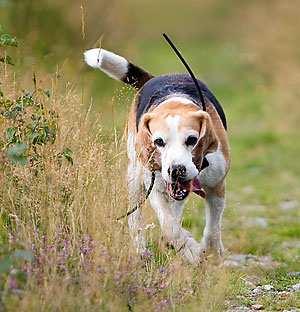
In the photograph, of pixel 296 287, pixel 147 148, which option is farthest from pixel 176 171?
pixel 296 287

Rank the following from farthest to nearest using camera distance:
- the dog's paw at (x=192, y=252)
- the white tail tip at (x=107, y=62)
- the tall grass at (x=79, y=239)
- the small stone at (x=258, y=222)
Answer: the small stone at (x=258, y=222)
the white tail tip at (x=107, y=62)
the dog's paw at (x=192, y=252)
the tall grass at (x=79, y=239)

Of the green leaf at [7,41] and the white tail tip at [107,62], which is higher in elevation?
the white tail tip at [107,62]

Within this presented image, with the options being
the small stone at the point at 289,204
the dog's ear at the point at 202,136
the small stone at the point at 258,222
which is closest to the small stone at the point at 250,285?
the dog's ear at the point at 202,136

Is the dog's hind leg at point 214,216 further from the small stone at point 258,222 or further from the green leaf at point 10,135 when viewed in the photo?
the small stone at point 258,222

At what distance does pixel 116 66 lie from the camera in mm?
8578

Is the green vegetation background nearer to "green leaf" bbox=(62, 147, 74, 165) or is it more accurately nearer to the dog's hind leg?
the dog's hind leg

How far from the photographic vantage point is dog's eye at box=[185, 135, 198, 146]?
691 centimetres

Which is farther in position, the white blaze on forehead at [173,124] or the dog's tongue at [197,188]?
the dog's tongue at [197,188]

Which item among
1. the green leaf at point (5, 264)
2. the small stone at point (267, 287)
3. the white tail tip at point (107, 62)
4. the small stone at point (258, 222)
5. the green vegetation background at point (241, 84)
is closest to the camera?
the green leaf at point (5, 264)

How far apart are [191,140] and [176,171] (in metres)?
0.28

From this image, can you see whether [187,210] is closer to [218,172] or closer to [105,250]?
[218,172]

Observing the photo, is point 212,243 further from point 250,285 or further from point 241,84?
point 241,84

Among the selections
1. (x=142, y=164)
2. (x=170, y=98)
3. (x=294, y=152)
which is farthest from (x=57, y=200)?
(x=294, y=152)

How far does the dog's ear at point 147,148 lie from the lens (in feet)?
23.1
